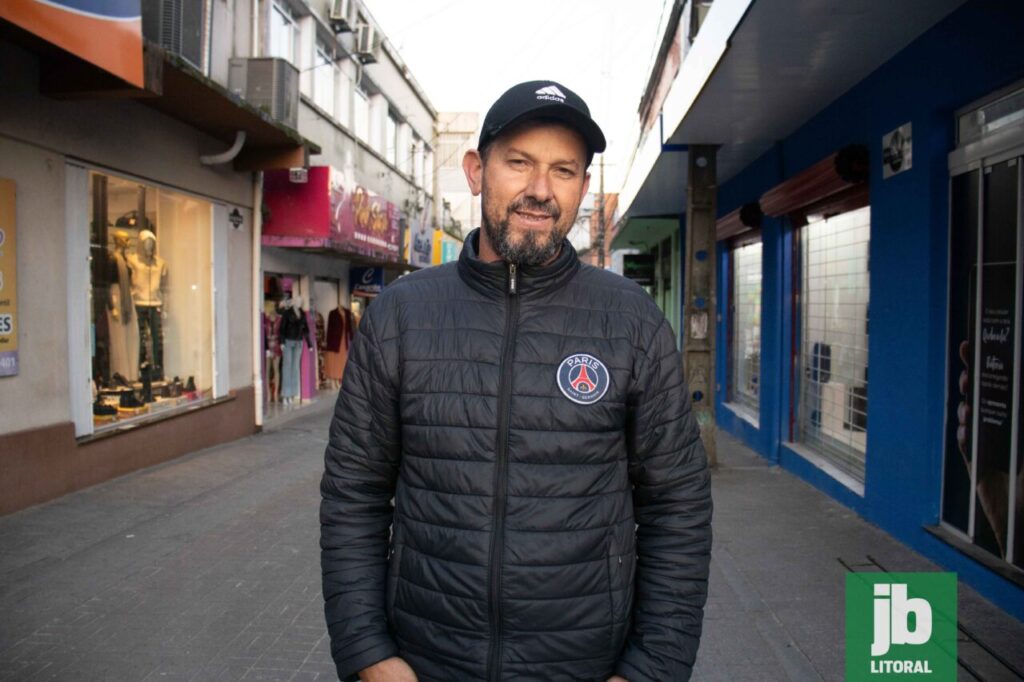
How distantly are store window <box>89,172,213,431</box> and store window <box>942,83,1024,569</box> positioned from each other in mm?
7609

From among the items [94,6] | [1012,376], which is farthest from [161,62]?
[1012,376]

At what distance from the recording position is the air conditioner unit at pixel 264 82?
10.4 metres

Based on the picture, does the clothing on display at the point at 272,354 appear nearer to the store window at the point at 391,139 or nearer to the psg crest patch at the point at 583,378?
the store window at the point at 391,139

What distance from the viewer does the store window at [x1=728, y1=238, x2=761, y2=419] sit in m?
11.3

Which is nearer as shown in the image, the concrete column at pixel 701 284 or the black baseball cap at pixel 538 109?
the black baseball cap at pixel 538 109

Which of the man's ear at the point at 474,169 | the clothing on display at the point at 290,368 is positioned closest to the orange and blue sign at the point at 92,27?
the man's ear at the point at 474,169

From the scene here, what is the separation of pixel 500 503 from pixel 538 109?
3.14ft

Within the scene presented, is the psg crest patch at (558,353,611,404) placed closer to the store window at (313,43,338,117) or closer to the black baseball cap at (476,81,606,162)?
the black baseball cap at (476,81,606,162)

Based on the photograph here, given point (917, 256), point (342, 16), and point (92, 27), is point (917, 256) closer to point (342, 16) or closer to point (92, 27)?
point (92, 27)

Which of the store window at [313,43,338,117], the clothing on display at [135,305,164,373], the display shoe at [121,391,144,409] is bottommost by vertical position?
the display shoe at [121,391,144,409]

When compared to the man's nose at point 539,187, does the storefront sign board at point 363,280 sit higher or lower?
higher

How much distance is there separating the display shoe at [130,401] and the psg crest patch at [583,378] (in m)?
7.91

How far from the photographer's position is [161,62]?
22.4ft

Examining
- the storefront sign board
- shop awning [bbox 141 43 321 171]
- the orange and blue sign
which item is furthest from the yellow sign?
the storefront sign board
